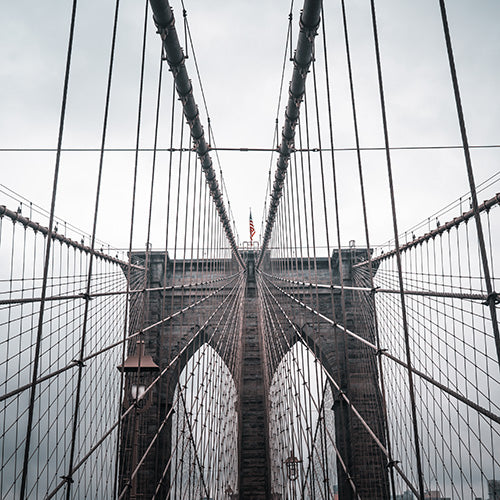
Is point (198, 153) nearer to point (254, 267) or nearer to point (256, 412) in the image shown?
point (256, 412)

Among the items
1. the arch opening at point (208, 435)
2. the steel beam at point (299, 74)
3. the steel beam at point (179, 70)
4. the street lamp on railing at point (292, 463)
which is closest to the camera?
the steel beam at point (179, 70)

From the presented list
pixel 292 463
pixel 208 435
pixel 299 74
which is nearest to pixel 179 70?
pixel 299 74

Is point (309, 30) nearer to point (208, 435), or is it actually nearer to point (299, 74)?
point (299, 74)

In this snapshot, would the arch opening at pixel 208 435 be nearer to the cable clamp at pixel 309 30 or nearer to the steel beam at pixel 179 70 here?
the steel beam at pixel 179 70

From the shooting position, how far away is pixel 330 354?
37.7ft

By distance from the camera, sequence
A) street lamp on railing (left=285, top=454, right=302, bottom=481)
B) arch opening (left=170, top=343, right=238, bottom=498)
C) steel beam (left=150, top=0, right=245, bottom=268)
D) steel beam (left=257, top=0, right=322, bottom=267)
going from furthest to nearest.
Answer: street lamp on railing (left=285, top=454, right=302, bottom=481)
arch opening (left=170, top=343, right=238, bottom=498)
steel beam (left=257, top=0, right=322, bottom=267)
steel beam (left=150, top=0, right=245, bottom=268)

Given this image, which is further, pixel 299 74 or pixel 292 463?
pixel 292 463

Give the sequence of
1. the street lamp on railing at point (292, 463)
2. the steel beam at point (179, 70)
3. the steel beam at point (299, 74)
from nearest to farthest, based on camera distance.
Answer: the steel beam at point (179, 70) → the steel beam at point (299, 74) → the street lamp on railing at point (292, 463)

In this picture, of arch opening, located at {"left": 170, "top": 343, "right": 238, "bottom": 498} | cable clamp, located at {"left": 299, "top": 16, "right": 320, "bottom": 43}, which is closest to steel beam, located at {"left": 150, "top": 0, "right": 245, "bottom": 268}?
cable clamp, located at {"left": 299, "top": 16, "right": 320, "bottom": 43}

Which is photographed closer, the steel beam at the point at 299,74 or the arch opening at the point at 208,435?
the steel beam at the point at 299,74

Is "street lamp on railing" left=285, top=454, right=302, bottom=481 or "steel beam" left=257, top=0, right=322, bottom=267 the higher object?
"steel beam" left=257, top=0, right=322, bottom=267

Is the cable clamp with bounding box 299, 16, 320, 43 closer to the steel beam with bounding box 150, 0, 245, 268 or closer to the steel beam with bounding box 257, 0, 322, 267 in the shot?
the steel beam with bounding box 257, 0, 322, 267

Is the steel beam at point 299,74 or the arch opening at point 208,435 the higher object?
the steel beam at point 299,74

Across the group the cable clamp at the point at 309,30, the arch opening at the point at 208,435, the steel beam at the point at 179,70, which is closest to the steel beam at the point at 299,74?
the cable clamp at the point at 309,30
